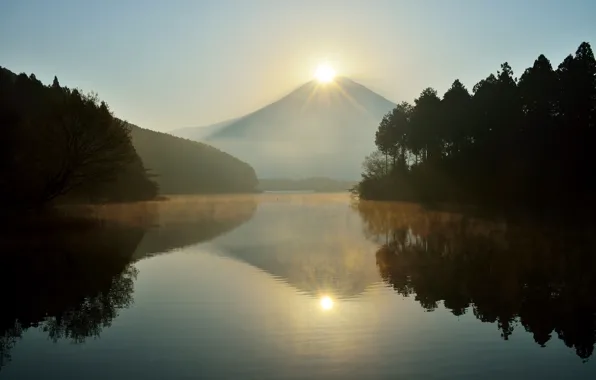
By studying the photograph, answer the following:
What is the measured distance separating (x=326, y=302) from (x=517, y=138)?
48.5 m

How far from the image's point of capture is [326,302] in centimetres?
2178

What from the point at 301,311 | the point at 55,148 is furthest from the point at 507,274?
the point at 55,148

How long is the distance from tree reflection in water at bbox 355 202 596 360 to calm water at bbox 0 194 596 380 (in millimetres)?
110

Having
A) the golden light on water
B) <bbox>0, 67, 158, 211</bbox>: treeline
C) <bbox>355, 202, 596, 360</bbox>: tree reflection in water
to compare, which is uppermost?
<bbox>0, 67, 158, 211</bbox>: treeline

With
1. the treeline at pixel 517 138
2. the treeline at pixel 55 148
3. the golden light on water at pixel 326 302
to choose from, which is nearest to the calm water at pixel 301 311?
the golden light on water at pixel 326 302

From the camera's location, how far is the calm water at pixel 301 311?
14023 mm

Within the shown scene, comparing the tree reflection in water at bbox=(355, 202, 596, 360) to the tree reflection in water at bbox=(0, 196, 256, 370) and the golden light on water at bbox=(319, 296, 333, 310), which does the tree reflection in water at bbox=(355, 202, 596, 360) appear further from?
the tree reflection in water at bbox=(0, 196, 256, 370)

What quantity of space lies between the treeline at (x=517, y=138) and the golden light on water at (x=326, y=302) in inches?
1625

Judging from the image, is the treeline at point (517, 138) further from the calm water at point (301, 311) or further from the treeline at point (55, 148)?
the treeline at point (55, 148)

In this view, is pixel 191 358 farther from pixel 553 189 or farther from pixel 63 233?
pixel 553 189

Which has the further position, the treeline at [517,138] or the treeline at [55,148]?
the treeline at [517,138]

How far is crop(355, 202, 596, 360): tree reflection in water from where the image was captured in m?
18.2

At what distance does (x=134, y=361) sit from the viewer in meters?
14.3

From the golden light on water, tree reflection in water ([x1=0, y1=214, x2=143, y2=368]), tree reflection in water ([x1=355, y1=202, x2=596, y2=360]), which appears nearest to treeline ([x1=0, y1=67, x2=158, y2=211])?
tree reflection in water ([x1=0, y1=214, x2=143, y2=368])
